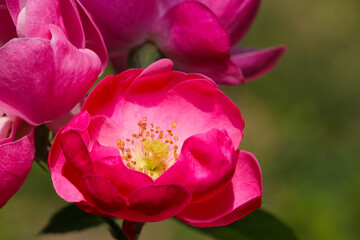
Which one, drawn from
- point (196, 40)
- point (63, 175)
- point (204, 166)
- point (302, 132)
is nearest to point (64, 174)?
point (63, 175)

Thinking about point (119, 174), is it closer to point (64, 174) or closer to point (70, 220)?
point (64, 174)

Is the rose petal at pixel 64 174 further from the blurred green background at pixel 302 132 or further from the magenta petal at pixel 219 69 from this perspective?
the blurred green background at pixel 302 132

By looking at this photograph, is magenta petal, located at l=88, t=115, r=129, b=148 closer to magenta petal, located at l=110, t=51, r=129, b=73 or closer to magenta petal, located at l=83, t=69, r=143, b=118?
magenta petal, located at l=83, t=69, r=143, b=118

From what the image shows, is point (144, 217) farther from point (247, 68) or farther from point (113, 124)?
point (247, 68)

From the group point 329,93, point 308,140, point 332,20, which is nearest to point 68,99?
point 308,140

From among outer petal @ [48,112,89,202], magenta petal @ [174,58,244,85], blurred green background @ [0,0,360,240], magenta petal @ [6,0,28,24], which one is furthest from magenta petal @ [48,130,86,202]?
blurred green background @ [0,0,360,240]

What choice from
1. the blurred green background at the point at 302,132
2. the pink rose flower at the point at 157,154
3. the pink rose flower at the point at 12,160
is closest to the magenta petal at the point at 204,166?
the pink rose flower at the point at 157,154

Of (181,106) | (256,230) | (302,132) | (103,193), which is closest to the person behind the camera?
(103,193)
